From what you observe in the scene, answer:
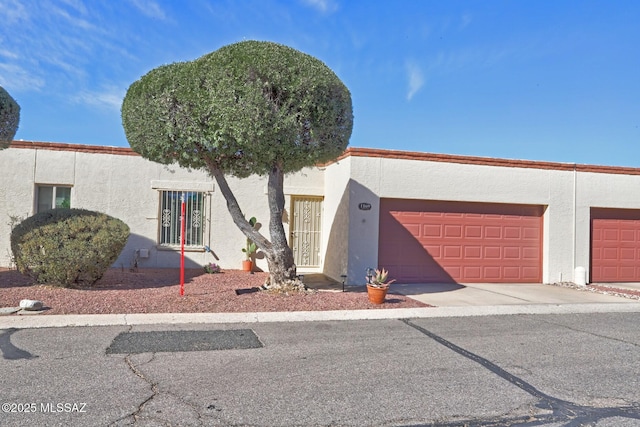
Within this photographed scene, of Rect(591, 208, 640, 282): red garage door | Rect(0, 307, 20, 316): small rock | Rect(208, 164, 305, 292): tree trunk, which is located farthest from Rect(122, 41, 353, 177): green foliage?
Rect(591, 208, 640, 282): red garage door

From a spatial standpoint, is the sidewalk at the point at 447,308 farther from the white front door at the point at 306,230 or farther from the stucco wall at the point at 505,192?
the white front door at the point at 306,230

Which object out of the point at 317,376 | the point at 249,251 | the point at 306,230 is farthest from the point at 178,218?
the point at 317,376

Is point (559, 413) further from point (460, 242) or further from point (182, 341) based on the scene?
point (460, 242)

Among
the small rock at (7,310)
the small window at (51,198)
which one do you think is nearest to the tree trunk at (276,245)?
the small rock at (7,310)

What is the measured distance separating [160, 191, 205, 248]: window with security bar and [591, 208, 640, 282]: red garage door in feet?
36.9

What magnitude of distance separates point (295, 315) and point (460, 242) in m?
6.30

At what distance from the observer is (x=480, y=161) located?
12.6m

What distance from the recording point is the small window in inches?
500

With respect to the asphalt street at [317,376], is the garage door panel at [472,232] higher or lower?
higher

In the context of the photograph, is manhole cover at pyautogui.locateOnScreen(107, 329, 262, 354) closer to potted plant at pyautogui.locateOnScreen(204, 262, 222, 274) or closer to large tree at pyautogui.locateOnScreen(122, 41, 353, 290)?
large tree at pyautogui.locateOnScreen(122, 41, 353, 290)

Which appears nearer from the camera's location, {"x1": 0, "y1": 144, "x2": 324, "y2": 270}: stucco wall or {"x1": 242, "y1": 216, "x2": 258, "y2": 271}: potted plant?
{"x1": 0, "y1": 144, "x2": 324, "y2": 270}: stucco wall

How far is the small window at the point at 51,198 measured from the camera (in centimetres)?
1269

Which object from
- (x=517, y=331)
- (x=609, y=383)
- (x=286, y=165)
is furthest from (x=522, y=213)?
(x=609, y=383)

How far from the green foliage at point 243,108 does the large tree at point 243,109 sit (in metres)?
0.02
